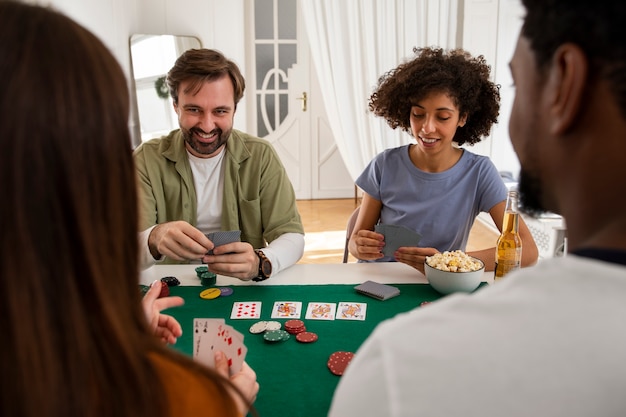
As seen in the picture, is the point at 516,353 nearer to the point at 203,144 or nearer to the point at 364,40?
the point at 203,144

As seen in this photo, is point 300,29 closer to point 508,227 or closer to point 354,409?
point 508,227

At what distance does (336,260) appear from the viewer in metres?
4.40

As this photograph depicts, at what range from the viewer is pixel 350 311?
1.51 meters

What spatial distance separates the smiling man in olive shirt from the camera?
2.11 m

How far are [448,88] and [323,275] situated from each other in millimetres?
1004

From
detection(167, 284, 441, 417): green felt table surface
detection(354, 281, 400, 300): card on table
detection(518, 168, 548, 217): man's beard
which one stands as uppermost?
detection(518, 168, 548, 217): man's beard

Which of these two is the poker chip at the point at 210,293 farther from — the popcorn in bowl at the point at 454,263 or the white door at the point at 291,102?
the white door at the point at 291,102

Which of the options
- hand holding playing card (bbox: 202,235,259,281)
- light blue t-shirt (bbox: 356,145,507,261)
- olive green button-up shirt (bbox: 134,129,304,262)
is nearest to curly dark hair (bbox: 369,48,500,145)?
light blue t-shirt (bbox: 356,145,507,261)

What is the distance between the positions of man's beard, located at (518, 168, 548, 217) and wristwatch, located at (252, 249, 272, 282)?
1084mm

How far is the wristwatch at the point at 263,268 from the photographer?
174cm

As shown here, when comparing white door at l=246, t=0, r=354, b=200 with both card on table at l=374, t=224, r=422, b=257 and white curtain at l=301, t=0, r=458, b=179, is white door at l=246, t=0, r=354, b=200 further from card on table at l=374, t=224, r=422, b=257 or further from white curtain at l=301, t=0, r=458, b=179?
card on table at l=374, t=224, r=422, b=257

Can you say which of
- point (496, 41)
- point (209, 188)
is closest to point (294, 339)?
point (209, 188)

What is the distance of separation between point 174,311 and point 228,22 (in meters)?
4.23

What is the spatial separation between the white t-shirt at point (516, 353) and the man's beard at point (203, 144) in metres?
1.71
